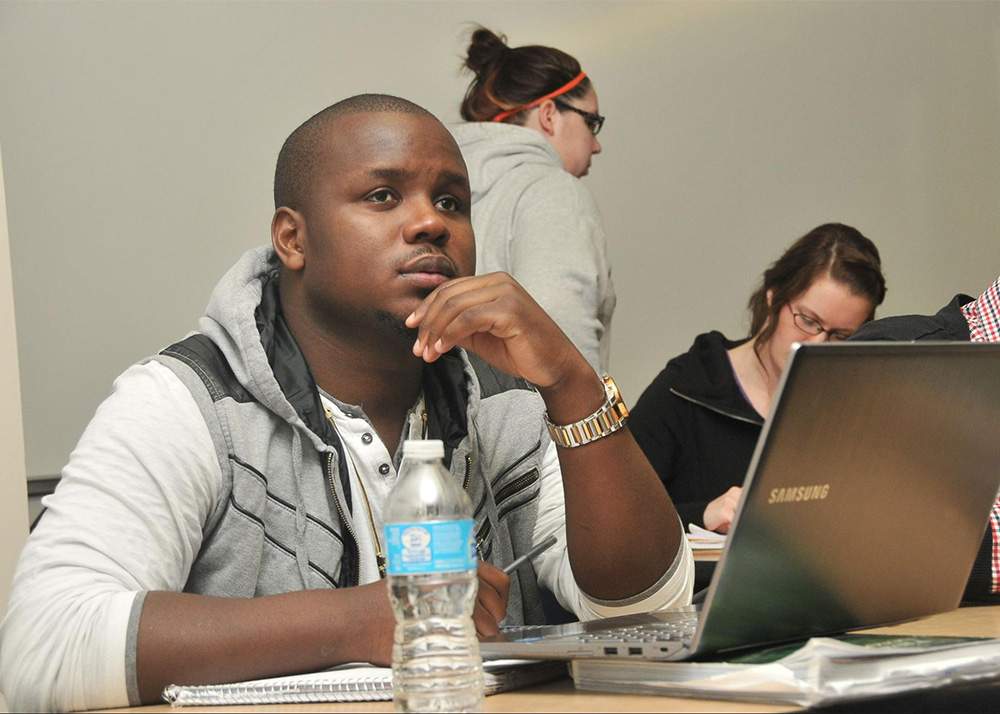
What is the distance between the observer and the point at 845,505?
2.70 feet

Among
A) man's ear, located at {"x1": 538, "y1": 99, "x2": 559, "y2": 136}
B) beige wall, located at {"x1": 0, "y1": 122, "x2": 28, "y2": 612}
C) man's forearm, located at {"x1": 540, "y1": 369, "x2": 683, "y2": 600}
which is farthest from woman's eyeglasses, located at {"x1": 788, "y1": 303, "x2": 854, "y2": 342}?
beige wall, located at {"x1": 0, "y1": 122, "x2": 28, "y2": 612}

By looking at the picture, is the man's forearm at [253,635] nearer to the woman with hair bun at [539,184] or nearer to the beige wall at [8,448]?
the beige wall at [8,448]

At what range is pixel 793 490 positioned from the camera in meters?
0.77

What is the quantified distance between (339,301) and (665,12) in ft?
7.85

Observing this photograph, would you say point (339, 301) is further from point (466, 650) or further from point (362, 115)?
point (466, 650)

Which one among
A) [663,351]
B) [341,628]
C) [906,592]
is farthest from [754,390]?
[341,628]

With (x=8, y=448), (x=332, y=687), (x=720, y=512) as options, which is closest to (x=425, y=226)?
(x=332, y=687)

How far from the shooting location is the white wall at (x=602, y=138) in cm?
269

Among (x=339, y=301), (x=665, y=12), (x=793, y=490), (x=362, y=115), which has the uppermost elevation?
(x=665, y=12)

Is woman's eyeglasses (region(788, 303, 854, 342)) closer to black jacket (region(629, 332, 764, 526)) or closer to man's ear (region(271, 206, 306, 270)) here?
black jacket (region(629, 332, 764, 526))

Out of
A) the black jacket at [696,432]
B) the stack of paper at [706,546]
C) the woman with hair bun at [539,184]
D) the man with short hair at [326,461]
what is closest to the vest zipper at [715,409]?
the black jacket at [696,432]

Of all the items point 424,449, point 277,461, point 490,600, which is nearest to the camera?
point 424,449

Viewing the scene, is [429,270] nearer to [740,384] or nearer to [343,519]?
[343,519]

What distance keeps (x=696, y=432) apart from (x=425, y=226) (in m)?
1.39
